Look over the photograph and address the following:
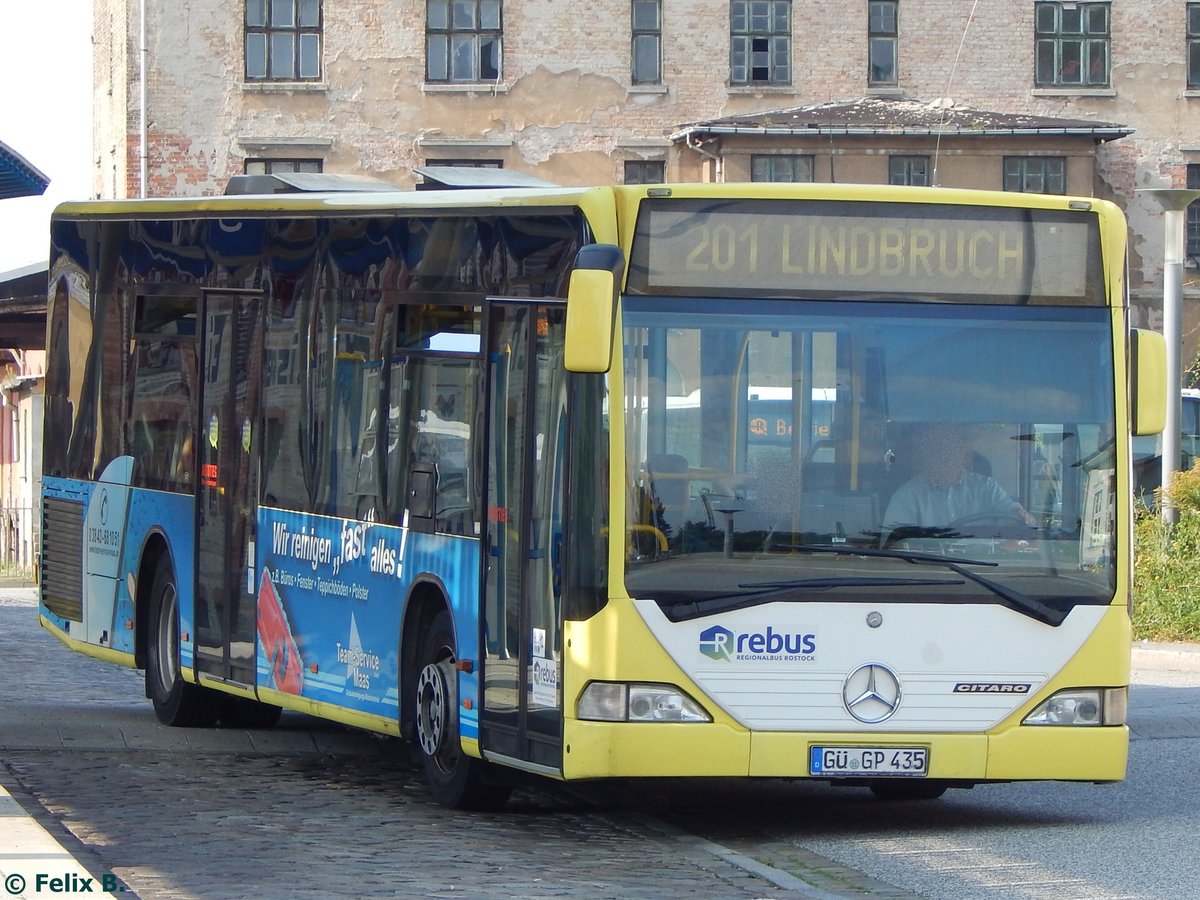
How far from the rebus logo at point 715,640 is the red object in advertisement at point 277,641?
330cm

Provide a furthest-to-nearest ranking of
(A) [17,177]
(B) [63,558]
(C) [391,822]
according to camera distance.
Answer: (B) [63,558], (A) [17,177], (C) [391,822]

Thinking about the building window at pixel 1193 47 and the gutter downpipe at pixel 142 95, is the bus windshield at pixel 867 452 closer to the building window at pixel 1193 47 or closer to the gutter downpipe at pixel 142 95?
the gutter downpipe at pixel 142 95

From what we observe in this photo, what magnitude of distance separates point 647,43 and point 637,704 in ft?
137

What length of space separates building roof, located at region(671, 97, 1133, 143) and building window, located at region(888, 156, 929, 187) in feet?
2.08

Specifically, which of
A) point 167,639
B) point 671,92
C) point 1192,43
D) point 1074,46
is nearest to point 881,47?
point 1074,46

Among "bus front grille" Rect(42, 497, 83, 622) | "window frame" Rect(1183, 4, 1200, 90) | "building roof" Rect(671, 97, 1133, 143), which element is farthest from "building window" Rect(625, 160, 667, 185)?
"bus front grille" Rect(42, 497, 83, 622)

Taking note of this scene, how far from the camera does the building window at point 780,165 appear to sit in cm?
4769

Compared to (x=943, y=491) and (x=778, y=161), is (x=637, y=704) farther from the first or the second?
(x=778, y=161)

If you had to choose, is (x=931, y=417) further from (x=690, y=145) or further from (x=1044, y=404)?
(x=690, y=145)

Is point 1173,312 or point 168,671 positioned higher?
point 1173,312

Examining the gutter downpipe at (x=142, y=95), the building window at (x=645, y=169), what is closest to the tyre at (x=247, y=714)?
the gutter downpipe at (x=142, y=95)

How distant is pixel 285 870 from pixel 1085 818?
3928mm

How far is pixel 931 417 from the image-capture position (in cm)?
937

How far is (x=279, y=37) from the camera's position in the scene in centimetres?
4894
